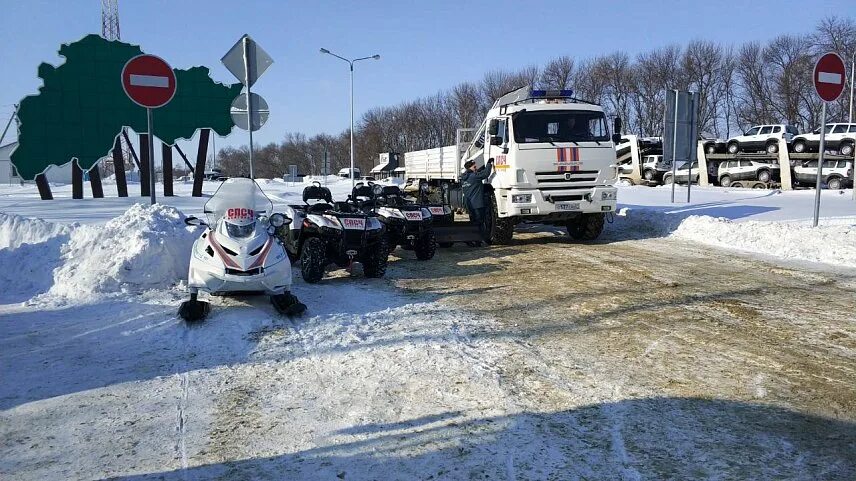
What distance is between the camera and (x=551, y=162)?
12.0 metres

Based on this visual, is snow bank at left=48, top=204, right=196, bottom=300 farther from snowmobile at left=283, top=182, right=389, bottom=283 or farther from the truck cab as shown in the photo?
the truck cab

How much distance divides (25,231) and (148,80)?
11.9ft

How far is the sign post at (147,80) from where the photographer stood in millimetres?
8086

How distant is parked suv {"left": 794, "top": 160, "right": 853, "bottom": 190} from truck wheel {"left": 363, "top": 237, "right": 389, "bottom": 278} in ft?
85.1

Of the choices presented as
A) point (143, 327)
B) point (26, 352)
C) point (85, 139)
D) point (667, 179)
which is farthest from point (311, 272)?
point (667, 179)

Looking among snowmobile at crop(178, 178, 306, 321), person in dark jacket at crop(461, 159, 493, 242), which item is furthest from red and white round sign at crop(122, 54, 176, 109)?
person in dark jacket at crop(461, 159, 493, 242)

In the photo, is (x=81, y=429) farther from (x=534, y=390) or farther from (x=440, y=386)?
(x=534, y=390)

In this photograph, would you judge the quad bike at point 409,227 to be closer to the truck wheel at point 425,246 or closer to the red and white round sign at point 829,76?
the truck wheel at point 425,246

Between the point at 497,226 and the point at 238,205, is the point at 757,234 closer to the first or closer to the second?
the point at 497,226

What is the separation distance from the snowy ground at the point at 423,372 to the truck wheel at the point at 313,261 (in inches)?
13.4

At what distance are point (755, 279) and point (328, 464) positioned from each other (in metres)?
7.09

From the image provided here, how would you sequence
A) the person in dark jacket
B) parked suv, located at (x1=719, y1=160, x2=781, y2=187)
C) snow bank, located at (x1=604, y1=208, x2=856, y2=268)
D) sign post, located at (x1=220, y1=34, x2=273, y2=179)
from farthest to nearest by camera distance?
1. parked suv, located at (x1=719, y1=160, x2=781, y2=187)
2. the person in dark jacket
3. snow bank, located at (x1=604, y1=208, x2=856, y2=268)
4. sign post, located at (x1=220, y1=34, x2=273, y2=179)

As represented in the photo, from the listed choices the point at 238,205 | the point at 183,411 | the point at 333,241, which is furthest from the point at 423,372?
the point at 333,241

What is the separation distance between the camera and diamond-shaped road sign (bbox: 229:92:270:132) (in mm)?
9805
